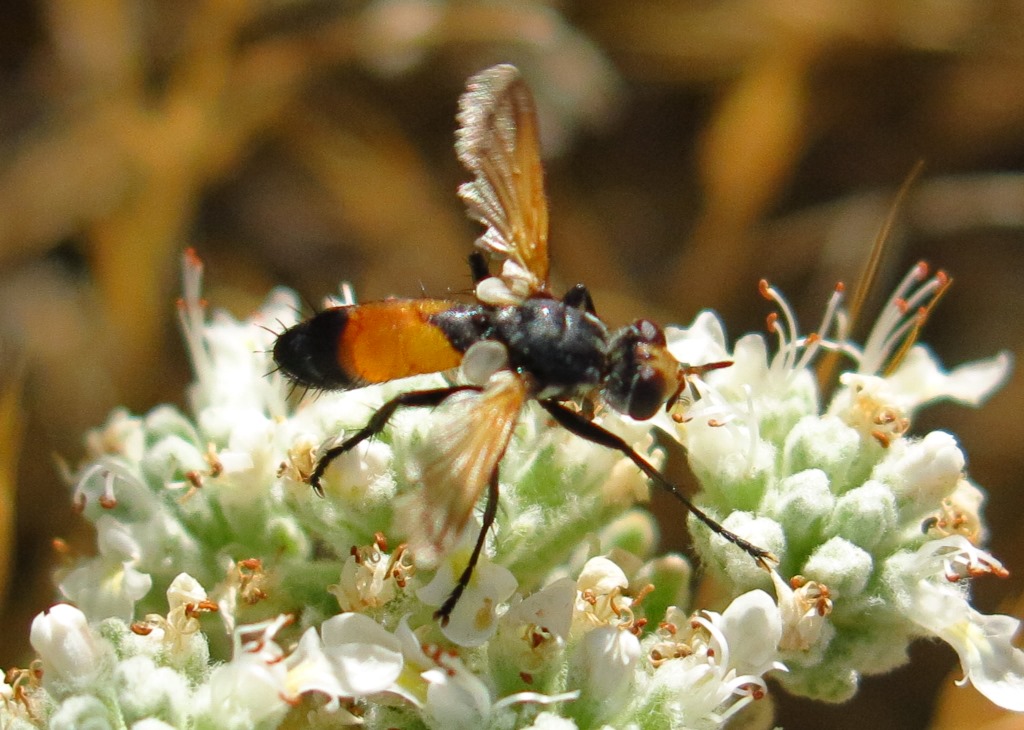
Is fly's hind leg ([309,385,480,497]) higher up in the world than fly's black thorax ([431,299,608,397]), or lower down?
lower down

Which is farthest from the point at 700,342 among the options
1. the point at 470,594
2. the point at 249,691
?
the point at 249,691

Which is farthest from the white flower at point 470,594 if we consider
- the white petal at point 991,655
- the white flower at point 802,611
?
the white petal at point 991,655

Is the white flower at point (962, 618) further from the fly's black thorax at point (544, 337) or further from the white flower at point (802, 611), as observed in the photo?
the fly's black thorax at point (544, 337)

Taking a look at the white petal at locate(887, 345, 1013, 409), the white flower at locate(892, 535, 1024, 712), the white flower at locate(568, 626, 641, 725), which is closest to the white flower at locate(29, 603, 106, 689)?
the white flower at locate(568, 626, 641, 725)

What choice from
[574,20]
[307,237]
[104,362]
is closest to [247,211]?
[307,237]

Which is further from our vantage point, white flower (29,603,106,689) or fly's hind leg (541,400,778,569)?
fly's hind leg (541,400,778,569)

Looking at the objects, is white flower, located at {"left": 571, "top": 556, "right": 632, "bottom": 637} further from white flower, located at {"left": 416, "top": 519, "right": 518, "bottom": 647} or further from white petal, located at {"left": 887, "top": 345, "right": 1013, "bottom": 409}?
white petal, located at {"left": 887, "top": 345, "right": 1013, "bottom": 409}

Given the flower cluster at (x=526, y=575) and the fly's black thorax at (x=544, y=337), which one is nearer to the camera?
the flower cluster at (x=526, y=575)
